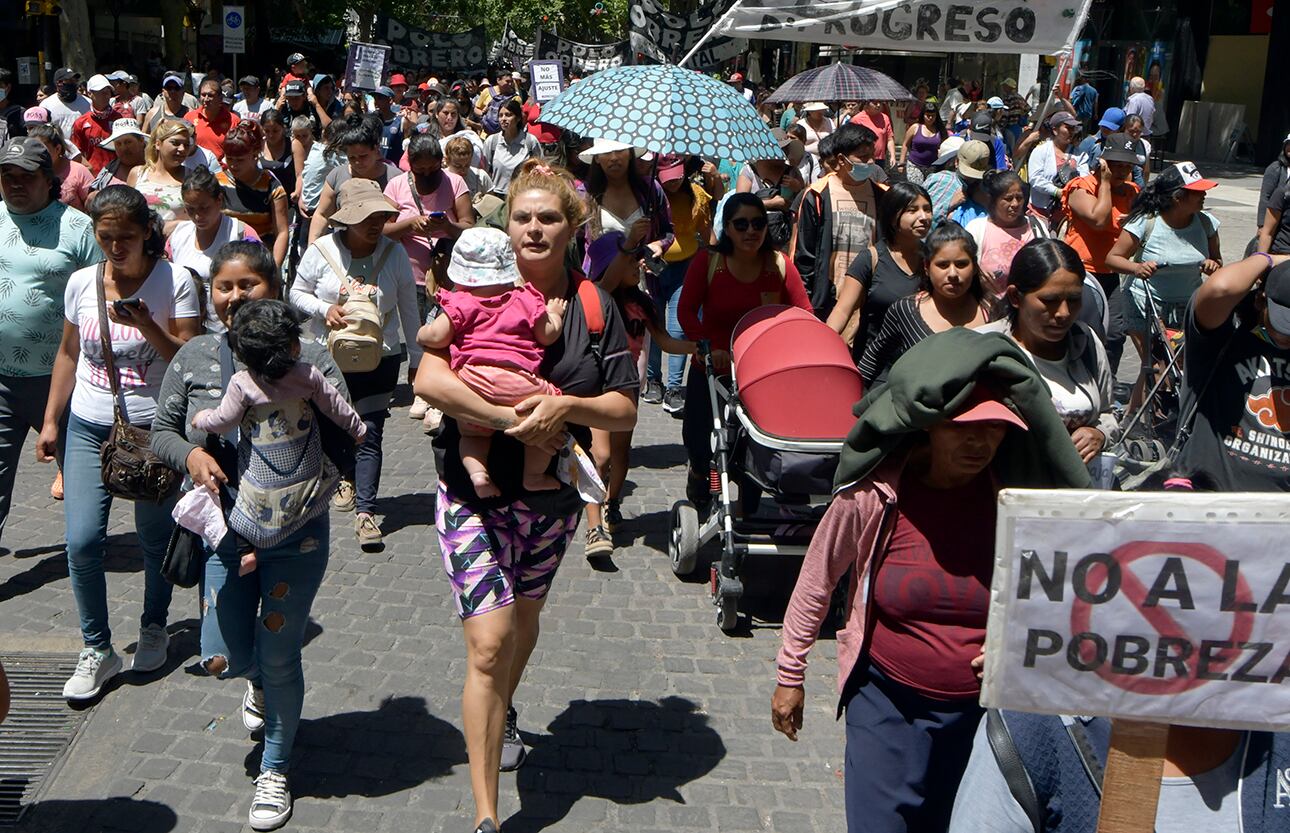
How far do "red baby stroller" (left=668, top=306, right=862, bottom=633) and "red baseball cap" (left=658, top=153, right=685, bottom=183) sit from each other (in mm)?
2678

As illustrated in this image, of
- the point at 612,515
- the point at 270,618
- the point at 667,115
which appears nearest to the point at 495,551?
the point at 270,618

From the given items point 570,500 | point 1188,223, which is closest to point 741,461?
point 570,500

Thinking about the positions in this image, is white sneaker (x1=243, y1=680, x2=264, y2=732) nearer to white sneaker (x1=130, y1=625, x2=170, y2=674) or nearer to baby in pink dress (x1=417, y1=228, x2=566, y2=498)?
white sneaker (x1=130, y1=625, x2=170, y2=674)

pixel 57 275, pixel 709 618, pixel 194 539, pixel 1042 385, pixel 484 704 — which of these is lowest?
pixel 709 618

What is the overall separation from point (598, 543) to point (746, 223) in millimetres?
1840

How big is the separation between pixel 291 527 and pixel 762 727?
201cm

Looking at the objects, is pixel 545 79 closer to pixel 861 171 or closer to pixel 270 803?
pixel 861 171

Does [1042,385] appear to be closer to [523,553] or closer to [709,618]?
[523,553]

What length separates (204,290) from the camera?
5301 mm

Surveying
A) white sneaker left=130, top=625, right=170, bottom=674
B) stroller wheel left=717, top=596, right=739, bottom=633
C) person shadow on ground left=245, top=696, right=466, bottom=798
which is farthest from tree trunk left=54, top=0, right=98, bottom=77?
person shadow on ground left=245, top=696, right=466, bottom=798

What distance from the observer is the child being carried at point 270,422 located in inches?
158

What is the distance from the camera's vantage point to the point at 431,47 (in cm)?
2361

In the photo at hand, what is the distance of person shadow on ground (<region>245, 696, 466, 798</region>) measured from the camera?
4504 mm

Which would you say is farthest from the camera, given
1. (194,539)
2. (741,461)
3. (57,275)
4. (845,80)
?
(845,80)
